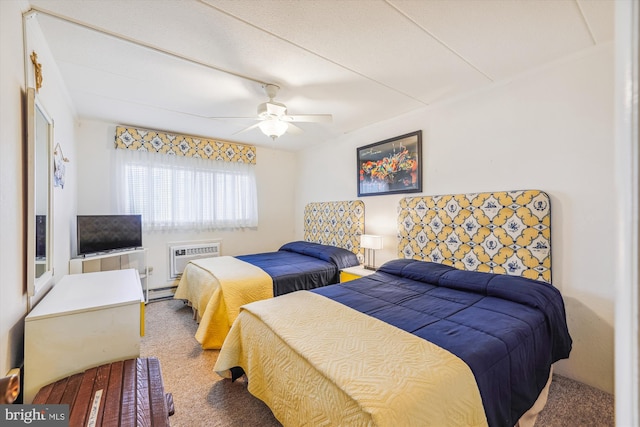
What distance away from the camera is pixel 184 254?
3.98 metres

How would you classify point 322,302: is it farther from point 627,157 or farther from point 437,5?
point 437,5

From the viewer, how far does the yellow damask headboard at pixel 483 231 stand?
7.04ft

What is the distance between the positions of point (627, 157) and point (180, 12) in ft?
6.71

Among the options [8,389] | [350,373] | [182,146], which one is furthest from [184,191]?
[350,373]

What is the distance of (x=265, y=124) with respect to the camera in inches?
99.0

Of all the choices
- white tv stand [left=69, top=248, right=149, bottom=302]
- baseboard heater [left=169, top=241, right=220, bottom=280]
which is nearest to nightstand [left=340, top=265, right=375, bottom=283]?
baseboard heater [left=169, top=241, right=220, bottom=280]

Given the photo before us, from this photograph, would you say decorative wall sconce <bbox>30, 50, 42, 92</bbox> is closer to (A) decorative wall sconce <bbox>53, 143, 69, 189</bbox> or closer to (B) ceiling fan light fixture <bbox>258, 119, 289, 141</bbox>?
(A) decorative wall sconce <bbox>53, 143, 69, 189</bbox>

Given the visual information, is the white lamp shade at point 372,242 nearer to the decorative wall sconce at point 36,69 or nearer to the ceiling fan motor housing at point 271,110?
the ceiling fan motor housing at point 271,110

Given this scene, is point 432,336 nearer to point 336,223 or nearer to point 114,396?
point 114,396

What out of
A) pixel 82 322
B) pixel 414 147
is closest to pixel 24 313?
pixel 82 322

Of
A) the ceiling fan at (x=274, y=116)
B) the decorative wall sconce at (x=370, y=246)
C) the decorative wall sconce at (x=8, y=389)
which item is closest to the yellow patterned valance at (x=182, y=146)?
the ceiling fan at (x=274, y=116)

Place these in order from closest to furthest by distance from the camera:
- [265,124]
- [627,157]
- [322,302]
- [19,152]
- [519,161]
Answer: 1. [627,157]
2. [19,152]
3. [322,302]
4. [519,161]
5. [265,124]

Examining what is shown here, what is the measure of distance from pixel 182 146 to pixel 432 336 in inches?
159

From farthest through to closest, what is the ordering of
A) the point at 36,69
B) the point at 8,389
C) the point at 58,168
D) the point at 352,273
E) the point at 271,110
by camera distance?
the point at 352,273, the point at 271,110, the point at 58,168, the point at 36,69, the point at 8,389
